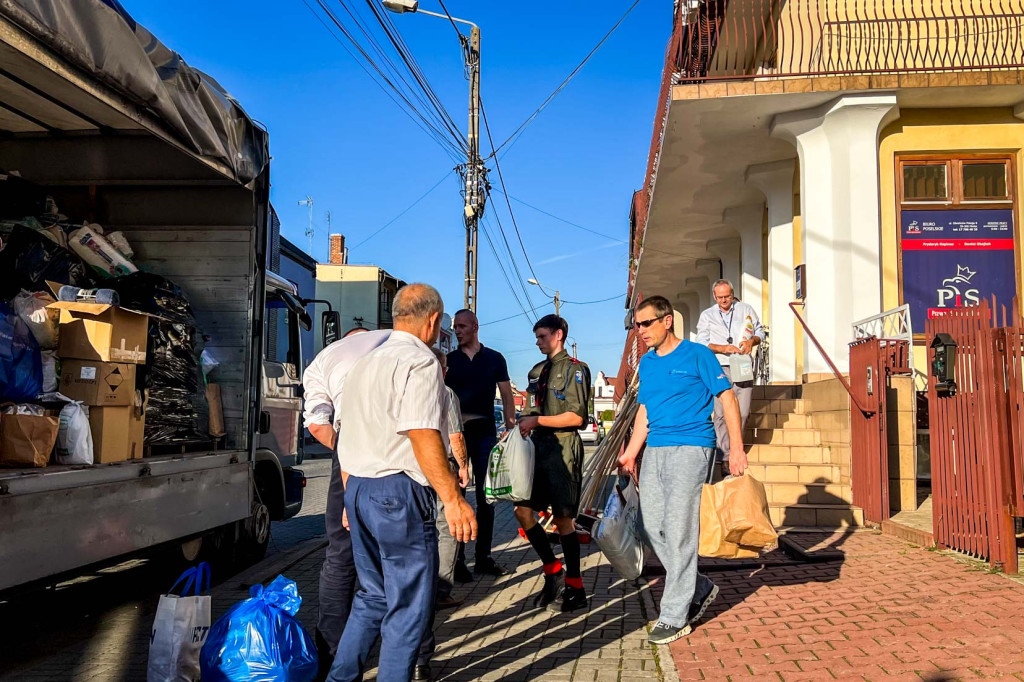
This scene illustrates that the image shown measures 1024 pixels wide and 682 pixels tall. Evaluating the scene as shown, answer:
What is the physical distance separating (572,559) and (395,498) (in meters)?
2.71

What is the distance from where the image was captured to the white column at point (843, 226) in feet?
36.6

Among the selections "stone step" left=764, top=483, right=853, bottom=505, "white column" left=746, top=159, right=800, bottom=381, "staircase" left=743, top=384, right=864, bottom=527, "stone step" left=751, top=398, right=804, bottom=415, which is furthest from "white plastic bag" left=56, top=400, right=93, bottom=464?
"white column" left=746, top=159, right=800, bottom=381

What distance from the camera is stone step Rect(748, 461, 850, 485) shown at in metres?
9.49

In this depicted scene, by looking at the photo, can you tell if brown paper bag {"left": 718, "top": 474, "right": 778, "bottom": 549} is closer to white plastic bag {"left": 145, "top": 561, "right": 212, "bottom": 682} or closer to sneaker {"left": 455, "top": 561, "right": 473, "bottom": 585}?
sneaker {"left": 455, "top": 561, "right": 473, "bottom": 585}

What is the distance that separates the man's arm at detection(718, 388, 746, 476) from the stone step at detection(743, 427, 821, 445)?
5327mm

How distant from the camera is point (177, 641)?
3.95m

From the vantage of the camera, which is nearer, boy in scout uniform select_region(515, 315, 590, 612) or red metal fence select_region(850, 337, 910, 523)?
boy in scout uniform select_region(515, 315, 590, 612)

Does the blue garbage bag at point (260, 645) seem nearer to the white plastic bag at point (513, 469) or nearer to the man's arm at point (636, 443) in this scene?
the white plastic bag at point (513, 469)

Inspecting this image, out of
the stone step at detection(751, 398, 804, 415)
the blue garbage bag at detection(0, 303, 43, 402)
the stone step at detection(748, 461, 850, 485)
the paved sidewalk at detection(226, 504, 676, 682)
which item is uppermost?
the blue garbage bag at detection(0, 303, 43, 402)

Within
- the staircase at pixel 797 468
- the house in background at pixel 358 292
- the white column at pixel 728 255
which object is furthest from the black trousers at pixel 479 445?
the house in background at pixel 358 292

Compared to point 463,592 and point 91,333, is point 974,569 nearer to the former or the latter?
point 463,592

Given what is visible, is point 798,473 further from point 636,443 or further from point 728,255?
point 728,255

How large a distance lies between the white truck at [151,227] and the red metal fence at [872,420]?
18.0 feet

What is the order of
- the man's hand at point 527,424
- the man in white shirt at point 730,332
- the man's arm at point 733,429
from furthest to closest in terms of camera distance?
the man in white shirt at point 730,332, the man's hand at point 527,424, the man's arm at point 733,429
